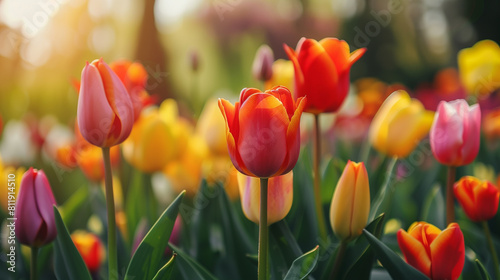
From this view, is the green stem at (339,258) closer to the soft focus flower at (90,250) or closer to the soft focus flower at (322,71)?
the soft focus flower at (322,71)

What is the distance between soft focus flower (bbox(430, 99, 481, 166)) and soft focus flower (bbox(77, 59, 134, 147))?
0.47 m

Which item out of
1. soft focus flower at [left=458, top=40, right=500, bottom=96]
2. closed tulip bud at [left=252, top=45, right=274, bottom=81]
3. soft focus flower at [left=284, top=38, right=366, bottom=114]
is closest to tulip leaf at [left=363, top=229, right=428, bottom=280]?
soft focus flower at [left=284, top=38, right=366, bottom=114]

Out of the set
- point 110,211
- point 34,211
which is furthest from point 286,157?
point 34,211

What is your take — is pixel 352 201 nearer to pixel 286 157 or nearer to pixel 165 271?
pixel 286 157

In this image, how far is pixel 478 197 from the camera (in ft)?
2.44

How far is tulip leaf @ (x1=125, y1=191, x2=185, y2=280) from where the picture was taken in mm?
651

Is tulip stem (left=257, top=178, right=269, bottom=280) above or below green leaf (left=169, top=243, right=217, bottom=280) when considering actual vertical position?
above

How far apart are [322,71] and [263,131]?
23cm

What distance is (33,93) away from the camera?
2.79 metres

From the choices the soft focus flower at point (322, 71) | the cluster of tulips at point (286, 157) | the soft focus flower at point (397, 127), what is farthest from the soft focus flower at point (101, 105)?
the soft focus flower at point (397, 127)

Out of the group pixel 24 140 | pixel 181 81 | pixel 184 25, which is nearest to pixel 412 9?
pixel 184 25

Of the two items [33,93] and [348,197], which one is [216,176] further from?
[33,93]

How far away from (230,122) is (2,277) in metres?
0.70

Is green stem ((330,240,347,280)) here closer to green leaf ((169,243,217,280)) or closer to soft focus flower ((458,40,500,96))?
green leaf ((169,243,217,280))
